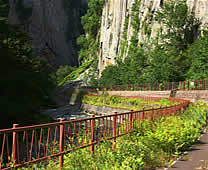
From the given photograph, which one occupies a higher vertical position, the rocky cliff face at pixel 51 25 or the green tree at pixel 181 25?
the rocky cliff face at pixel 51 25

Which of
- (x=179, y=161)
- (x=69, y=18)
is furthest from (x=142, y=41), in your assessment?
(x=69, y=18)

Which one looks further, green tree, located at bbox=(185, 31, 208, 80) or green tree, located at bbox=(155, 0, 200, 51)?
green tree, located at bbox=(155, 0, 200, 51)

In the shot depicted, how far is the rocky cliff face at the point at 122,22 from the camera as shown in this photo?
43.3 meters

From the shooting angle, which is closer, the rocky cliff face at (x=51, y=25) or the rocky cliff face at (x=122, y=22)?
the rocky cliff face at (x=122, y=22)

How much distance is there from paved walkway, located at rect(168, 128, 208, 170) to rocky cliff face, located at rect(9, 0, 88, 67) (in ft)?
252

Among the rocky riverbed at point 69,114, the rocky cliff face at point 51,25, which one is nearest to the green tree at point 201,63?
the rocky riverbed at point 69,114

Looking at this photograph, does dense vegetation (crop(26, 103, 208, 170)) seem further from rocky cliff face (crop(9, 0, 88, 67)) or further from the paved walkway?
rocky cliff face (crop(9, 0, 88, 67))

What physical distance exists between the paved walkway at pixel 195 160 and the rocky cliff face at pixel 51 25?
7688 centimetres

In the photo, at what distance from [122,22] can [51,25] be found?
34.2m

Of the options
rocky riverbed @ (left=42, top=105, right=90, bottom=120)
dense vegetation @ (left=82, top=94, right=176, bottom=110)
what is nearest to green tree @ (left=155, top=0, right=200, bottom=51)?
dense vegetation @ (left=82, top=94, right=176, bottom=110)

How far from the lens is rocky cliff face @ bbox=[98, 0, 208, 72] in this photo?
43.3 metres

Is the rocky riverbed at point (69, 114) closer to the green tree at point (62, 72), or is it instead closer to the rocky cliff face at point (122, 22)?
→ the rocky cliff face at point (122, 22)

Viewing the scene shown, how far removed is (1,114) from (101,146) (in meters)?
8.40

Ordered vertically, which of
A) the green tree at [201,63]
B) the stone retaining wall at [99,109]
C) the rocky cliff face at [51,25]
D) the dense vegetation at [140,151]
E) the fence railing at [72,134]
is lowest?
the stone retaining wall at [99,109]
